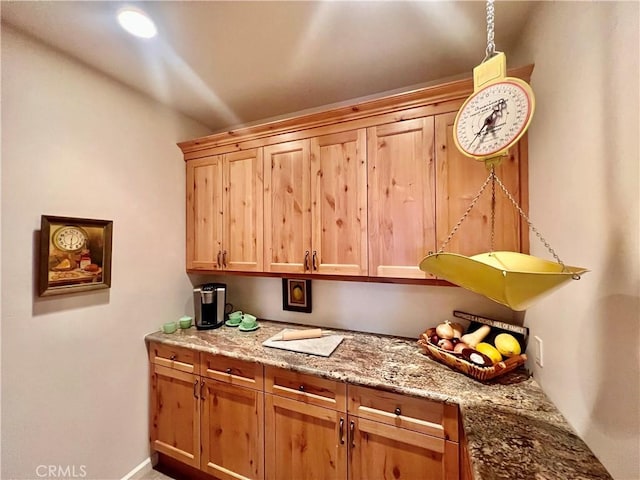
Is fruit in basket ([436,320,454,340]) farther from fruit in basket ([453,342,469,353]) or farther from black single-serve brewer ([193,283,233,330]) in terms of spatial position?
black single-serve brewer ([193,283,233,330])

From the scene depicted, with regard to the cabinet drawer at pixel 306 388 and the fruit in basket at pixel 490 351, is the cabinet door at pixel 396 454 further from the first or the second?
the fruit in basket at pixel 490 351

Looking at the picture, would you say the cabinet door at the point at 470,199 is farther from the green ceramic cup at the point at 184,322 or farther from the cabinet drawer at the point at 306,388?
the green ceramic cup at the point at 184,322

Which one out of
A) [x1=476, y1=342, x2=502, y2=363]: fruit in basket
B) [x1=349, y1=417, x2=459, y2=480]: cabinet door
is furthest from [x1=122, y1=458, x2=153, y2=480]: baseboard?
[x1=476, y1=342, x2=502, y2=363]: fruit in basket

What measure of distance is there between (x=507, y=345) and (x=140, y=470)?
246 centimetres

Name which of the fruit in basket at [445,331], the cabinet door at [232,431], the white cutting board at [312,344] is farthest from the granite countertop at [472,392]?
the cabinet door at [232,431]

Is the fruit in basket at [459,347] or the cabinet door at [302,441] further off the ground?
the fruit in basket at [459,347]

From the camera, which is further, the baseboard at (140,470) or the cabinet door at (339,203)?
Answer: the baseboard at (140,470)

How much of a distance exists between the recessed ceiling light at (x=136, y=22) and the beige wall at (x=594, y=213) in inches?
67.4

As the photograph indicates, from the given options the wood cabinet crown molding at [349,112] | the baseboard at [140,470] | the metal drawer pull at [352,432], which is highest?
the wood cabinet crown molding at [349,112]

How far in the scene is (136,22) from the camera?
47.5 inches

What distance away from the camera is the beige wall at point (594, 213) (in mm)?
658

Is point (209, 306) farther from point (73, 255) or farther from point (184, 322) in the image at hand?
point (73, 255)

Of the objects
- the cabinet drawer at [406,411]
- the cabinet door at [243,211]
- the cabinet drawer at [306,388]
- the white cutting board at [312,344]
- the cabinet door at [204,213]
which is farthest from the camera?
the cabinet door at [204,213]

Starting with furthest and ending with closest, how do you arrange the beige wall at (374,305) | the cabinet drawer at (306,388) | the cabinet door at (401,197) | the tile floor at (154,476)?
the tile floor at (154,476) < the beige wall at (374,305) < the cabinet door at (401,197) < the cabinet drawer at (306,388)
